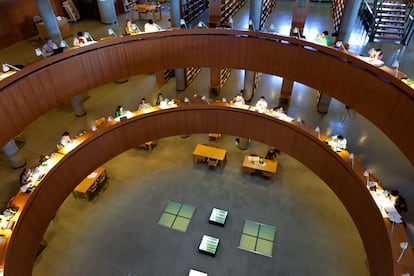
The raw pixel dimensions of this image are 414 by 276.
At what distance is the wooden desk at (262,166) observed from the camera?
38.4ft

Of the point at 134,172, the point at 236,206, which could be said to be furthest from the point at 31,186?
the point at 236,206

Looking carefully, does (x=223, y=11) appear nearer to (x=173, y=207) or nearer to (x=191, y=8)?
(x=191, y=8)

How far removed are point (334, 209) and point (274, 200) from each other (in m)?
2.14

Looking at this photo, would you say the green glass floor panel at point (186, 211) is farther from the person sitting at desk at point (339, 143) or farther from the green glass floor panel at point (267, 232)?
the person sitting at desk at point (339, 143)

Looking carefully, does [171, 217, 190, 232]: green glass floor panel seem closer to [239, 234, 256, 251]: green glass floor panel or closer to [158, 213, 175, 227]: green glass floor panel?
[158, 213, 175, 227]: green glass floor panel

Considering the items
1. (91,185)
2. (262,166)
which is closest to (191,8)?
(262,166)

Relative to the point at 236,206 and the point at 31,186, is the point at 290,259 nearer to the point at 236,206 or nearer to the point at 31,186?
the point at 236,206

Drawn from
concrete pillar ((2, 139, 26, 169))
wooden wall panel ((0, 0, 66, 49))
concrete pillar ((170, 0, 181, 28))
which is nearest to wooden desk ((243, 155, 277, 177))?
concrete pillar ((170, 0, 181, 28))

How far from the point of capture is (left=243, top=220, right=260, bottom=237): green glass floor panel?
402 inches

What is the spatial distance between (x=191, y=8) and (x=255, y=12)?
522 centimetres

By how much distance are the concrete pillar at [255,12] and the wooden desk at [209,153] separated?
17.0 feet

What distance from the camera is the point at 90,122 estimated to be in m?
13.4

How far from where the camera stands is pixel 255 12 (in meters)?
11.0

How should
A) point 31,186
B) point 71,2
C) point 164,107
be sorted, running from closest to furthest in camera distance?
1. point 31,186
2. point 164,107
3. point 71,2
